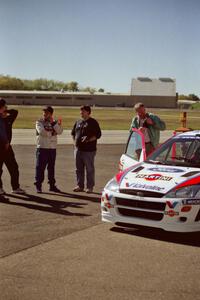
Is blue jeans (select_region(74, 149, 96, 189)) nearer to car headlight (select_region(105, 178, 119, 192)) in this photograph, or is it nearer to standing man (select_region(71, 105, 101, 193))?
standing man (select_region(71, 105, 101, 193))

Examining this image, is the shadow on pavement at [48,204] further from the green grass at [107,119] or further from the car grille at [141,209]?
the green grass at [107,119]

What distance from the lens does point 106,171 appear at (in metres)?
13.7

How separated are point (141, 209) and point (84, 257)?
52.1 inches

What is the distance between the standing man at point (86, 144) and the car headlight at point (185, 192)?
375 cm

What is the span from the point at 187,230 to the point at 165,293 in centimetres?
201

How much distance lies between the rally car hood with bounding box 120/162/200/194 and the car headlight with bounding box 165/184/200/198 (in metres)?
0.07

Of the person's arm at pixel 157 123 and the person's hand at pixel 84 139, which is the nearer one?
the person's arm at pixel 157 123

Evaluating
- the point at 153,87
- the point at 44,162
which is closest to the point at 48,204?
the point at 44,162

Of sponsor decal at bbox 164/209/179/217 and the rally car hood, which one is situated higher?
the rally car hood

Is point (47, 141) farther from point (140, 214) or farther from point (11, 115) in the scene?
point (140, 214)

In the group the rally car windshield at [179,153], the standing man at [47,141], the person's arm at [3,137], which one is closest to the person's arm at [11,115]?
the person's arm at [3,137]

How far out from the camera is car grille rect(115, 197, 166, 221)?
22.7 feet

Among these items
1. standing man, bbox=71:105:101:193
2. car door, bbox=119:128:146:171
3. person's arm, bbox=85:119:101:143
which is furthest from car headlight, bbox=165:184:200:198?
person's arm, bbox=85:119:101:143

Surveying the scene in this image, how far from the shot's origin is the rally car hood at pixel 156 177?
7012 millimetres
